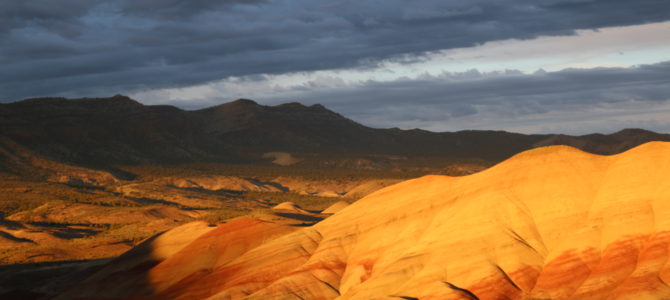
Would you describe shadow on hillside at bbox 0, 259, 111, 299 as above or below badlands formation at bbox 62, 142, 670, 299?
below

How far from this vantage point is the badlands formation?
41562 millimetres

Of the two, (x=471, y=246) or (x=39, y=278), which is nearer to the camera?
(x=471, y=246)

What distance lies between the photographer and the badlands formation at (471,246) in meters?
41.6

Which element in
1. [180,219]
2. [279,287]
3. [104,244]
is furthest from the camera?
[180,219]

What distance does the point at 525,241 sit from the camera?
45.7 m

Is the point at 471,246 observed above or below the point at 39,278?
above

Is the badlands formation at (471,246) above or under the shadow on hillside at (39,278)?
above

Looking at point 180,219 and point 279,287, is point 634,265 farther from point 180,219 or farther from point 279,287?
point 180,219

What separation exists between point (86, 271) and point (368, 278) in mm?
30889

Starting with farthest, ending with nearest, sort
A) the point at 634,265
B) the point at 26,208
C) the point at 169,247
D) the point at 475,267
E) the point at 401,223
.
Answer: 1. the point at 26,208
2. the point at 169,247
3. the point at 401,223
4. the point at 475,267
5. the point at 634,265

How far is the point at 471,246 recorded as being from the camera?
4566 cm

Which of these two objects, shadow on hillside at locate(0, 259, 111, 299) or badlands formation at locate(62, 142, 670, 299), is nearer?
badlands formation at locate(62, 142, 670, 299)

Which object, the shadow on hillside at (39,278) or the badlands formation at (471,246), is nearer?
the badlands formation at (471,246)

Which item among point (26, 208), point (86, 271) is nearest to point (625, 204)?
point (86, 271)
